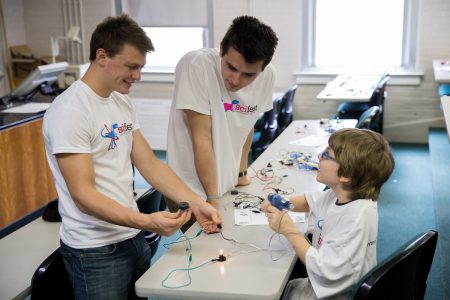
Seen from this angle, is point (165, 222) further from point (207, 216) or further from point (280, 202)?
point (280, 202)

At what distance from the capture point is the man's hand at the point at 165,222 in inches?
70.2

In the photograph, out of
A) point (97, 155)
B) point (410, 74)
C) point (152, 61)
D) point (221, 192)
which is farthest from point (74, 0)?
point (97, 155)

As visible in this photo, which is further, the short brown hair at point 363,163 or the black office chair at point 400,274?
the short brown hair at point 363,163

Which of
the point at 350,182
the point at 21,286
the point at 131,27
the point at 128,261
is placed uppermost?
the point at 131,27

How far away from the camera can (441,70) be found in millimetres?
5609

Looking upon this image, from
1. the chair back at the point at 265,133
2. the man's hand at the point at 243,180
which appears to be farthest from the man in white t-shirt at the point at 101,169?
the chair back at the point at 265,133

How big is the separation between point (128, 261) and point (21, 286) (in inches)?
16.8

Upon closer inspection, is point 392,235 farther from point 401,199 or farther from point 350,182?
point 350,182

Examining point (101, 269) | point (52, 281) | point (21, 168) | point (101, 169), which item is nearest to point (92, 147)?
point (101, 169)

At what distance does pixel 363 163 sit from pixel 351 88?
13.0 feet

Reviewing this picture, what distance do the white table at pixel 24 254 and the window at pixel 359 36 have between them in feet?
15.7

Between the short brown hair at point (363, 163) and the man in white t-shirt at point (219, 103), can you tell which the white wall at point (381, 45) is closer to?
the man in white t-shirt at point (219, 103)

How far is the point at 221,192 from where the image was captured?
248 centimetres

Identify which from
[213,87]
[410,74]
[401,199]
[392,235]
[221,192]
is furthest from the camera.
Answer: [410,74]
